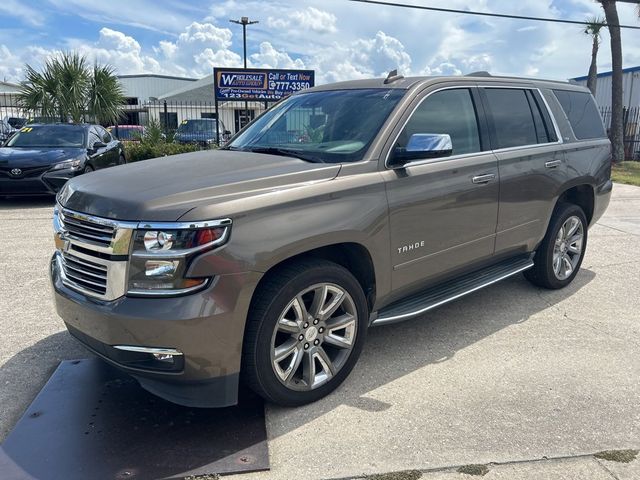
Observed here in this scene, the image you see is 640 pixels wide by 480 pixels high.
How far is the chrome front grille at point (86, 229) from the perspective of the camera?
109 inches

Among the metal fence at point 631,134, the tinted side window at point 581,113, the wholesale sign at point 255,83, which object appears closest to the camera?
the tinted side window at point 581,113

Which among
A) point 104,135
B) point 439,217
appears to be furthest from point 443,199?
point 104,135

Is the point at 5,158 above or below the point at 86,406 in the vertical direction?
above

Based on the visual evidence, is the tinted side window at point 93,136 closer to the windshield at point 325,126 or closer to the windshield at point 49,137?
the windshield at point 49,137

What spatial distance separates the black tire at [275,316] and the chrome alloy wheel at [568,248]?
285 cm

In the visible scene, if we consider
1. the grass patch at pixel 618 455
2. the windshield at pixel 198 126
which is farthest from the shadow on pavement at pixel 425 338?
the windshield at pixel 198 126

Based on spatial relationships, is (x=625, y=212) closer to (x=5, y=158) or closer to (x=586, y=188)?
(x=586, y=188)

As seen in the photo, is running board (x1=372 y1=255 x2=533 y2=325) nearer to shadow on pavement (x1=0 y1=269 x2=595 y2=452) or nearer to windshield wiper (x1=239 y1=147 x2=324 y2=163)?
shadow on pavement (x1=0 y1=269 x2=595 y2=452)

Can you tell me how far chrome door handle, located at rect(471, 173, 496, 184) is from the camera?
13.3 feet

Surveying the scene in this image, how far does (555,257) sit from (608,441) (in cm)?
263

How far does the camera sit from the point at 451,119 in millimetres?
4117

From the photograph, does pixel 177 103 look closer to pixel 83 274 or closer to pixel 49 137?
pixel 49 137

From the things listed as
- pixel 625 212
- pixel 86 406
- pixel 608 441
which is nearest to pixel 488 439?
pixel 608 441

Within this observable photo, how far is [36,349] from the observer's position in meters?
4.02
